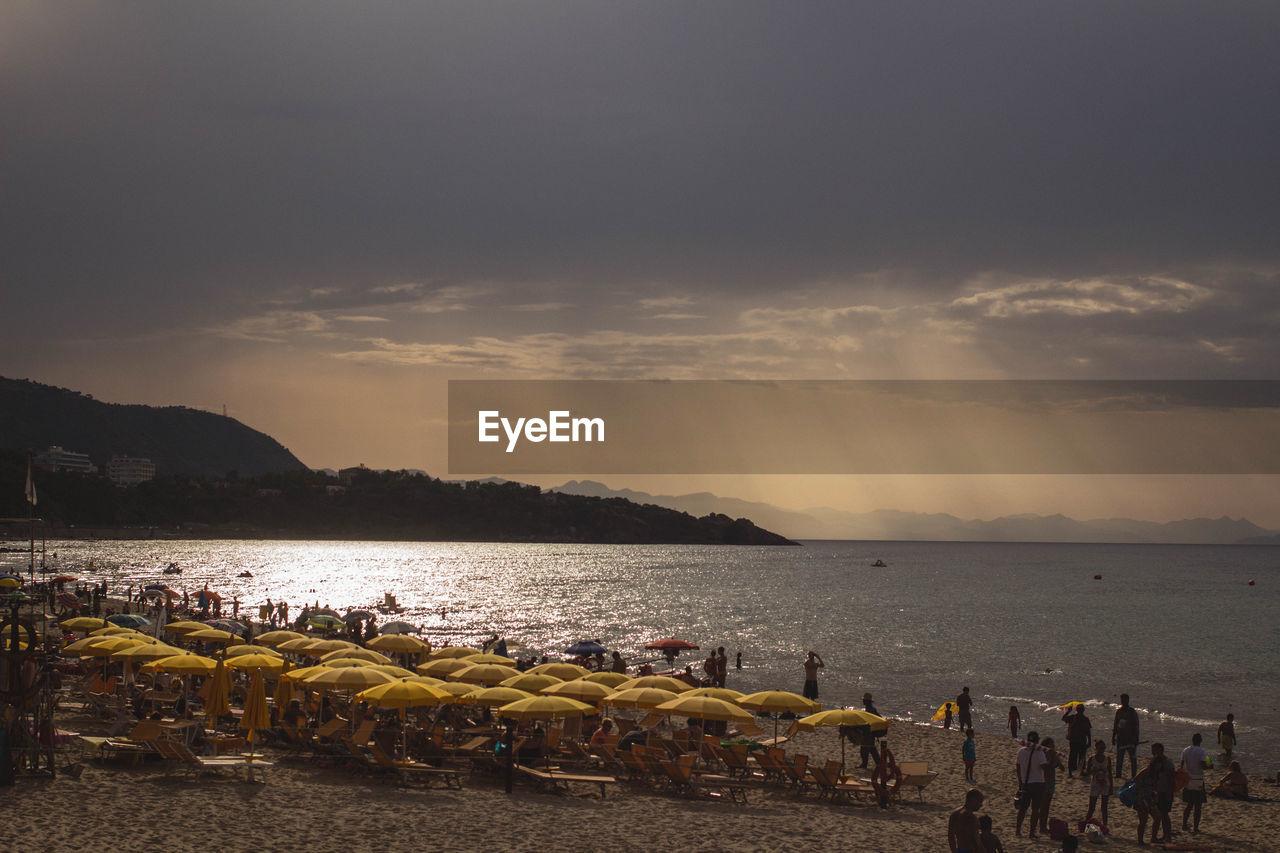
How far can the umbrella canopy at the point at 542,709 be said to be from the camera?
1608 centimetres

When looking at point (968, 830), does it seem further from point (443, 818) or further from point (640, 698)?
point (640, 698)

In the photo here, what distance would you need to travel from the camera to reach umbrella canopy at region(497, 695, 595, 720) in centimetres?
1608

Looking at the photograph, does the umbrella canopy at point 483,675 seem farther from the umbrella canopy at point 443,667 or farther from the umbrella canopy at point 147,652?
the umbrella canopy at point 147,652

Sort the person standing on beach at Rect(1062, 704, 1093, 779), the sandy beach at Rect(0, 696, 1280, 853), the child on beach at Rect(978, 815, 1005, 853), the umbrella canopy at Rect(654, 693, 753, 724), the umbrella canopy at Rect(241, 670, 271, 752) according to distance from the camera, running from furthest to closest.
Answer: the person standing on beach at Rect(1062, 704, 1093, 779) → the umbrella canopy at Rect(654, 693, 753, 724) → the umbrella canopy at Rect(241, 670, 271, 752) → the sandy beach at Rect(0, 696, 1280, 853) → the child on beach at Rect(978, 815, 1005, 853)

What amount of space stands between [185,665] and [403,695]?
463cm

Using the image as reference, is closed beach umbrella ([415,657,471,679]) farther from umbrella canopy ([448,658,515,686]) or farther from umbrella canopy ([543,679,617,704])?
umbrella canopy ([543,679,617,704])

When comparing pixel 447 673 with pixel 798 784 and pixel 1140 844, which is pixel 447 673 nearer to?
pixel 798 784

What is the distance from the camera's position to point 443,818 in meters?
13.7

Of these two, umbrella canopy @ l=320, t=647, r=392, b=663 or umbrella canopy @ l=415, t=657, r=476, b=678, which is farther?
umbrella canopy @ l=415, t=657, r=476, b=678

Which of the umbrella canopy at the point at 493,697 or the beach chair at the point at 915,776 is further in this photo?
the umbrella canopy at the point at 493,697

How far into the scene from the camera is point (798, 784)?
17.1 m

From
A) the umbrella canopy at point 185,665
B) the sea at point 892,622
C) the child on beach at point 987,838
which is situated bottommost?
the sea at point 892,622

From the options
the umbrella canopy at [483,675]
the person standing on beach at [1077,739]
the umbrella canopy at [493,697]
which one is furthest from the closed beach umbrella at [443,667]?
the person standing on beach at [1077,739]

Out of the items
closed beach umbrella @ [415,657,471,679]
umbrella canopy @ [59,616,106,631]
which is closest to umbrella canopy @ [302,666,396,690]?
closed beach umbrella @ [415,657,471,679]
